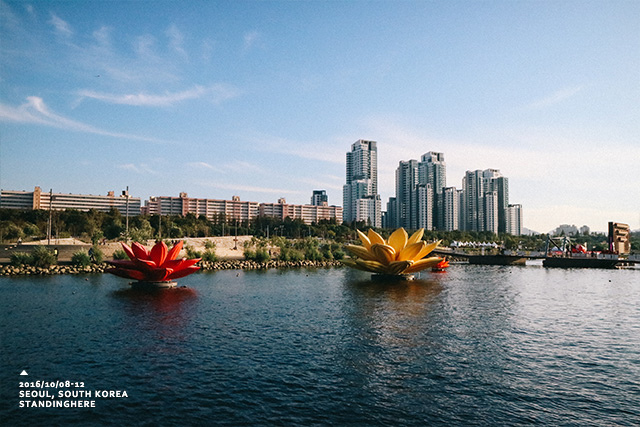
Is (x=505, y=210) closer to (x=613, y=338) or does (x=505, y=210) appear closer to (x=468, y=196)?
(x=468, y=196)

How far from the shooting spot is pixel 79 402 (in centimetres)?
1076

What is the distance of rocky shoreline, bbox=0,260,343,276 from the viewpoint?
122 feet

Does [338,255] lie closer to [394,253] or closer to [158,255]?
[394,253]

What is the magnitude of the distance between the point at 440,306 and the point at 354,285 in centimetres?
1086

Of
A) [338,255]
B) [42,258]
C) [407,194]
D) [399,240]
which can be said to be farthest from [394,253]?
[407,194]

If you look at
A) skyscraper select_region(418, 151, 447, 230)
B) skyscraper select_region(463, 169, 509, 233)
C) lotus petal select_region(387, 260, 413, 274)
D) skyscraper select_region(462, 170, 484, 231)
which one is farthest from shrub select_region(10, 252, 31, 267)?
skyscraper select_region(462, 170, 484, 231)

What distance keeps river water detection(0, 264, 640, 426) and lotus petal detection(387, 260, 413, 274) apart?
8338mm

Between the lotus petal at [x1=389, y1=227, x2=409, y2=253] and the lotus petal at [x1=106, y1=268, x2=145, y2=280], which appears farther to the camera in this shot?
the lotus petal at [x1=389, y1=227, x2=409, y2=253]

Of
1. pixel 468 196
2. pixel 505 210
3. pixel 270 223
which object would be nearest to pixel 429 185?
pixel 468 196

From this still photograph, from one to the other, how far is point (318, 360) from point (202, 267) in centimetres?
3653

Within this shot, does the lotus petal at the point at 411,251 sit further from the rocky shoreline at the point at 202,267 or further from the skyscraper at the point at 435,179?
the skyscraper at the point at 435,179

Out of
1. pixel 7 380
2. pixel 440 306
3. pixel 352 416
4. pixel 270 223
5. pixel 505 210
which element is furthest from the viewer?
pixel 505 210

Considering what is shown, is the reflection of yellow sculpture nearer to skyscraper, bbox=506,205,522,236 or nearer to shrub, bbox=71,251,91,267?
shrub, bbox=71,251,91,267

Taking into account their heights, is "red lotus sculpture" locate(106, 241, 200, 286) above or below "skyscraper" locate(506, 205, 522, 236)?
below
